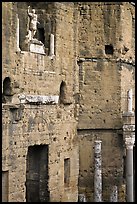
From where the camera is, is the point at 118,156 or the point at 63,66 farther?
the point at 118,156

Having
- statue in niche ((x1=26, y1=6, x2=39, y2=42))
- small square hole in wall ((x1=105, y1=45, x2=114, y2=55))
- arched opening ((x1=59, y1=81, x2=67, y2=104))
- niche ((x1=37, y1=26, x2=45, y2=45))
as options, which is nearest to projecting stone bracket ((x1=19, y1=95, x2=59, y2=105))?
arched opening ((x1=59, y1=81, x2=67, y2=104))

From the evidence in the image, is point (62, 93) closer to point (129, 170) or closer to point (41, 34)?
point (41, 34)

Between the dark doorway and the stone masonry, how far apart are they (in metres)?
0.03

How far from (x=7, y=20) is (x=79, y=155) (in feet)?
21.6

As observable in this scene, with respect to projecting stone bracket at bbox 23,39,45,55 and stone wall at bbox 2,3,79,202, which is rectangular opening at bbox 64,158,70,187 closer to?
stone wall at bbox 2,3,79,202

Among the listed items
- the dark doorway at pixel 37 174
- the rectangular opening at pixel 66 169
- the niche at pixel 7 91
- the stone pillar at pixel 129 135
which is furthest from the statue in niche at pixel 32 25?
the stone pillar at pixel 129 135

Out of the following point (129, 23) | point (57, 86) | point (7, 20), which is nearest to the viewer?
point (7, 20)

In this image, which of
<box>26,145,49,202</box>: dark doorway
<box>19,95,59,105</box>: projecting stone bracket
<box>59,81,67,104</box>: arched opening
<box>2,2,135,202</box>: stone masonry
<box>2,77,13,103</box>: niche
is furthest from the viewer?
<box>59,81,67,104</box>: arched opening

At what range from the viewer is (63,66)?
1797cm

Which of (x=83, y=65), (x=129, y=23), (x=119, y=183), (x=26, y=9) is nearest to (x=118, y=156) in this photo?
(x=119, y=183)

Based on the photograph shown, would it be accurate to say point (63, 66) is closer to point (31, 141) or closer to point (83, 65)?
point (83, 65)

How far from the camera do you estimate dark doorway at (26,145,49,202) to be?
56.0 ft

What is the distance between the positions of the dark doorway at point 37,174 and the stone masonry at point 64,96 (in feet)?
0.10

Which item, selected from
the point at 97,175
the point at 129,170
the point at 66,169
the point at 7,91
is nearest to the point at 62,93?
the point at 66,169
